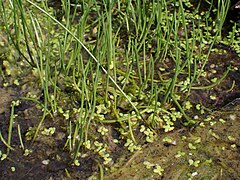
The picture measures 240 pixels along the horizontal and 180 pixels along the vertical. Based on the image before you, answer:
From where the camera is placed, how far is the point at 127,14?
2.02 m

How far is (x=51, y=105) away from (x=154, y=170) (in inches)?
18.9

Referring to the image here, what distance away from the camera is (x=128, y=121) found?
5.92 feet

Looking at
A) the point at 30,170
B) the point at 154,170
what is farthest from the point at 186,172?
the point at 30,170

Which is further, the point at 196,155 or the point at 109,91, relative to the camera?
the point at 109,91

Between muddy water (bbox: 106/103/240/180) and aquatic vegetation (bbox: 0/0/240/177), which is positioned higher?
aquatic vegetation (bbox: 0/0/240/177)

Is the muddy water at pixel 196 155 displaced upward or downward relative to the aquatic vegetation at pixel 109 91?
downward

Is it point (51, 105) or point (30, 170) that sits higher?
point (51, 105)

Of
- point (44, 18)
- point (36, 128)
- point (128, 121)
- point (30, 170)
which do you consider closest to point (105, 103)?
point (128, 121)

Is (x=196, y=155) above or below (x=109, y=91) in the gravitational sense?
below

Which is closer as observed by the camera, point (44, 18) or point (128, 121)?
point (128, 121)

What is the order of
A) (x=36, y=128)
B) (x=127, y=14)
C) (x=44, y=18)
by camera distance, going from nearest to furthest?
(x=36, y=128)
(x=127, y=14)
(x=44, y=18)

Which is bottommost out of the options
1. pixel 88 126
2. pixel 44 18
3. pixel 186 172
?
pixel 186 172

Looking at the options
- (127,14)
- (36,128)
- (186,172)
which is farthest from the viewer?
(127,14)

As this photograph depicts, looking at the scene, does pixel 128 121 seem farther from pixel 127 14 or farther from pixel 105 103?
pixel 127 14
